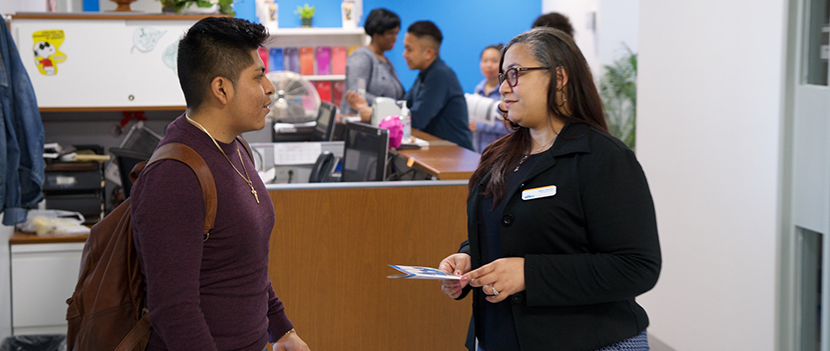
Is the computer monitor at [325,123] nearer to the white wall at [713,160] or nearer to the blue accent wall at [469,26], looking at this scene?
the white wall at [713,160]

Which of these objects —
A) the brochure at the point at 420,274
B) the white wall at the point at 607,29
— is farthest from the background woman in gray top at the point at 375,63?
the brochure at the point at 420,274

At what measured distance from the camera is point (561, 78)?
1503 mm

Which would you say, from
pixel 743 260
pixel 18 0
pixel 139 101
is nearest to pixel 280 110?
pixel 139 101

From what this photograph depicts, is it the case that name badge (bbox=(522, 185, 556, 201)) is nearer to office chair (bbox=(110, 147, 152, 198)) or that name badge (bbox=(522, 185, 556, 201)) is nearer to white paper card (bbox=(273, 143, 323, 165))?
office chair (bbox=(110, 147, 152, 198))

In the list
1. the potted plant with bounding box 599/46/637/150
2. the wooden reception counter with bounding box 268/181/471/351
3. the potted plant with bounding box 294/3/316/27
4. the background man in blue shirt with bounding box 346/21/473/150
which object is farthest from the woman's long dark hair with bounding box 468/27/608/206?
the potted plant with bounding box 294/3/316/27

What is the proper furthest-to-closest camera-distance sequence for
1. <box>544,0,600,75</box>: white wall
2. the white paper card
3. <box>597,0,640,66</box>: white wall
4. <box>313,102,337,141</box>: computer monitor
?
<box>544,0,600,75</box>: white wall < <box>597,0,640,66</box>: white wall < <box>313,102,337,141</box>: computer monitor < the white paper card

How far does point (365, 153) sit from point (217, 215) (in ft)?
6.54

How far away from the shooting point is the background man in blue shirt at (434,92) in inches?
175

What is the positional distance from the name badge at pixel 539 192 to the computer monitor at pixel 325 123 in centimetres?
307

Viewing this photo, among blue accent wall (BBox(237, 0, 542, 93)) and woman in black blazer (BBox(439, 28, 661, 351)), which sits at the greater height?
blue accent wall (BBox(237, 0, 542, 93))

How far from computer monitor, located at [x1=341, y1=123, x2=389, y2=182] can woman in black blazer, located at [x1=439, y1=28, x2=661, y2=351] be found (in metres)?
1.53

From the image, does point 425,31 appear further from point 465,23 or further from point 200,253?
point 465,23

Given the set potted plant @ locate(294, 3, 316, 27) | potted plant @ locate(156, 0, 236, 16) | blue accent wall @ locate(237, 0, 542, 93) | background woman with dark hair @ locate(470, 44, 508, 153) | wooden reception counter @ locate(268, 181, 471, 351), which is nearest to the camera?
wooden reception counter @ locate(268, 181, 471, 351)

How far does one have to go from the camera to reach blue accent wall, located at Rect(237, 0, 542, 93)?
27.8 ft
